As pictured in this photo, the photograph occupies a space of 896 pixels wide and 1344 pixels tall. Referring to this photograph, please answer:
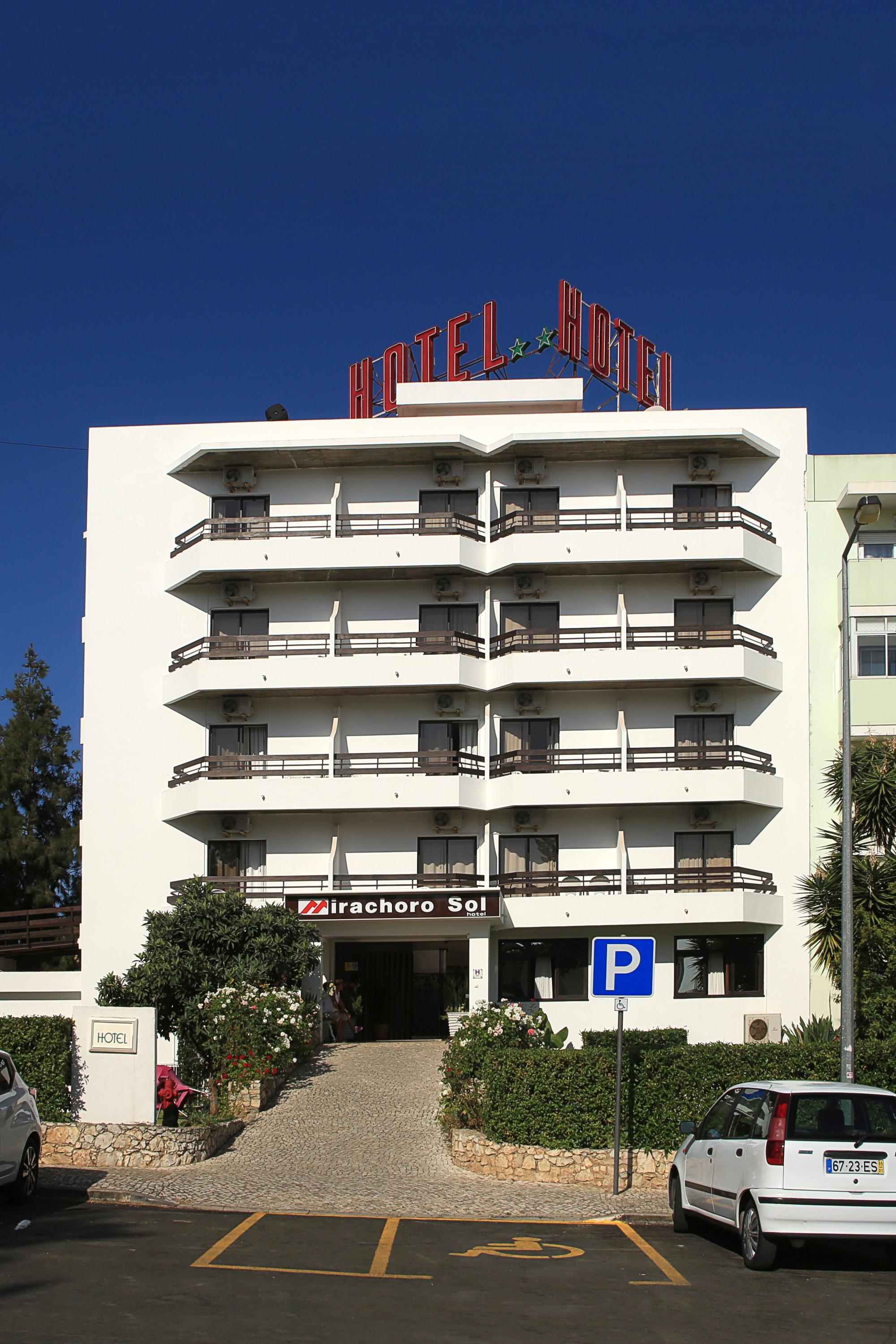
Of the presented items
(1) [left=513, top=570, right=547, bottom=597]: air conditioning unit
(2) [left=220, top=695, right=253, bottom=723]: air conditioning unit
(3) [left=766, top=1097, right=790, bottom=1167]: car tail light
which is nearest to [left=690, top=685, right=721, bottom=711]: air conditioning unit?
(1) [left=513, top=570, right=547, bottom=597]: air conditioning unit

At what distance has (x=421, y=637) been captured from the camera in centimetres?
3675

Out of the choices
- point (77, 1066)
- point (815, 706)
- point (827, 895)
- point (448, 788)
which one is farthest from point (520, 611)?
point (77, 1066)

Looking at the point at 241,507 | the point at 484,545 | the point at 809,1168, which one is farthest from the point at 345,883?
the point at 809,1168

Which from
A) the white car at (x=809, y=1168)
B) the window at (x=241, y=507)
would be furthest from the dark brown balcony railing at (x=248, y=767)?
the white car at (x=809, y=1168)

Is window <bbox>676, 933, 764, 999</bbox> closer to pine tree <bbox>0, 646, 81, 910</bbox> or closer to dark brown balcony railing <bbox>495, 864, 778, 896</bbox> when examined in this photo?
dark brown balcony railing <bbox>495, 864, 778, 896</bbox>

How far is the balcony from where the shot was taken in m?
36.6

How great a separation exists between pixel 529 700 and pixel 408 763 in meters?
3.83

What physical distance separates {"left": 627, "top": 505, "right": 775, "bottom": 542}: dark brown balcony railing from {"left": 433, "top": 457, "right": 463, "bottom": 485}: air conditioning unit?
5.08 metres

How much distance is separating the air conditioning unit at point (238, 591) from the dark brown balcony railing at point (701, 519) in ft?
36.1

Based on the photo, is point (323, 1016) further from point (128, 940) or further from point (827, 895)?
point (827, 895)

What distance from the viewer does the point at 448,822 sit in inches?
1452

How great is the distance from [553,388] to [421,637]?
9368 millimetres

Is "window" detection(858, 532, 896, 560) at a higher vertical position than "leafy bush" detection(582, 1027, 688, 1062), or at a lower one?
higher

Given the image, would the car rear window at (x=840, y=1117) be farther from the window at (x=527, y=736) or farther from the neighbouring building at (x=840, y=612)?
the window at (x=527, y=736)
